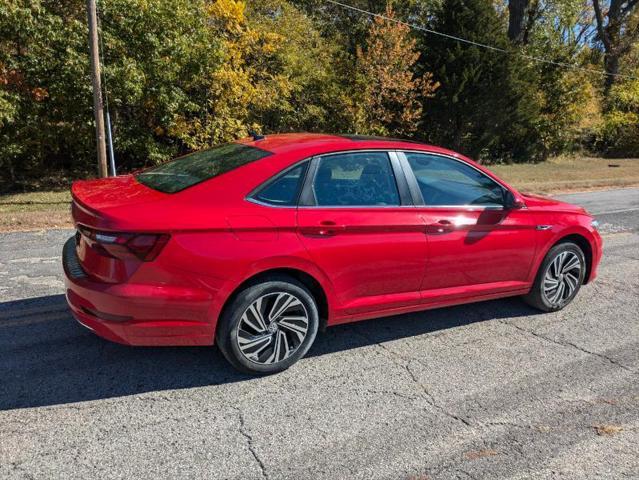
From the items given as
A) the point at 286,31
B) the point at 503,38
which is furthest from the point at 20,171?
the point at 503,38

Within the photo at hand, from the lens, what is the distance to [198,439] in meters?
2.96

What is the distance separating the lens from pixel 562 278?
5.11 m

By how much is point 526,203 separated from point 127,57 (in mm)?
10157

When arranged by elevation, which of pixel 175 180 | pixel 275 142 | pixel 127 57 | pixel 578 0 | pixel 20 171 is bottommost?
pixel 20 171

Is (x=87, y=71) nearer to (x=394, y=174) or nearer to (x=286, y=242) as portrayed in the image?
(x=394, y=174)

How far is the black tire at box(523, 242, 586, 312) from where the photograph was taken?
16.3ft

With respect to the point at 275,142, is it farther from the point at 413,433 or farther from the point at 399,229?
the point at 413,433

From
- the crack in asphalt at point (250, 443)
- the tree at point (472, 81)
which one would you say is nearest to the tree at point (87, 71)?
the crack in asphalt at point (250, 443)

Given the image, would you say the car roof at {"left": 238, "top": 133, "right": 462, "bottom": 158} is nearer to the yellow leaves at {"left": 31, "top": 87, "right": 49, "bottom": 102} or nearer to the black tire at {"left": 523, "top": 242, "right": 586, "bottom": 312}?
the black tire at {"left": 523, "top": 242, "right": 586, "bottom": 312}

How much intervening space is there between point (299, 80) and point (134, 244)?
14.7 m

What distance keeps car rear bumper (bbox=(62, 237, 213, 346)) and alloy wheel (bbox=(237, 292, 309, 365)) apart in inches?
10.4

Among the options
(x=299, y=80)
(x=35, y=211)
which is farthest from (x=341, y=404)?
(x=299, y=80)

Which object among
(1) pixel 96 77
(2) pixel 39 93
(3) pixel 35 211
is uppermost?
(1) pixel 96 77

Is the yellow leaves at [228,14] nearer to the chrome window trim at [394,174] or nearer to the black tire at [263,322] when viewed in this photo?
the chrome window trim at [394,174]
